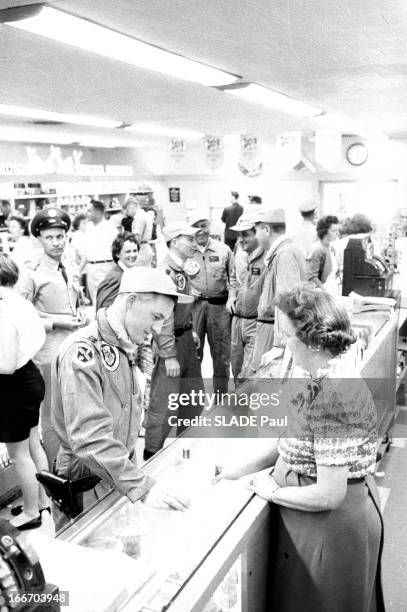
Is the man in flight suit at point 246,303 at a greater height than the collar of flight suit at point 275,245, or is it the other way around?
the collar of flight suit at point 275,245

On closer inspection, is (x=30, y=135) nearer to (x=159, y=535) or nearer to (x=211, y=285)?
(x=211, y=285)

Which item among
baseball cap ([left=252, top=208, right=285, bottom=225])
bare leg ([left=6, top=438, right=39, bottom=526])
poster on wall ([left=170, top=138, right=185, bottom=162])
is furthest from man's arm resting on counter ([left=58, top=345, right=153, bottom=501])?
poster on wall ([left=170, top=138, right=185, bottom=162])

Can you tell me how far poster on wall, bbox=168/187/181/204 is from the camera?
17.1 m

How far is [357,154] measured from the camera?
14.5 metres

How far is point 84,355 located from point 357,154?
13.8 meters

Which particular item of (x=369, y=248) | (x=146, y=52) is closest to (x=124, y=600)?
(x=146, y=52)

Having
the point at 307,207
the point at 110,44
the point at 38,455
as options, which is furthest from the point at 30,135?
the point at 38,455

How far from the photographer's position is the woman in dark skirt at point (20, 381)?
3330 millimetres

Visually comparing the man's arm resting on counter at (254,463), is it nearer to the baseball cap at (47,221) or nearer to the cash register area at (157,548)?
the cash register area at (157,548)

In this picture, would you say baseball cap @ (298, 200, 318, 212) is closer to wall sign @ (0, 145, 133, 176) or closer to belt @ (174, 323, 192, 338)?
belt @ (174, 323, 192, 338)

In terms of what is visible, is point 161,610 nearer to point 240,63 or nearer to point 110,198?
point 240,63

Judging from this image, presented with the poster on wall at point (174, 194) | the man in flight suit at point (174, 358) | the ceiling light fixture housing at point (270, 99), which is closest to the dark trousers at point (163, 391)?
the man in flight suit at point (174, 358)

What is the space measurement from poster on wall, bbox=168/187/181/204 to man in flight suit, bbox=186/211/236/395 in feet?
38.7

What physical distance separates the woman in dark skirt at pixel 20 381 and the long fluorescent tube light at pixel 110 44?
1370 mm
